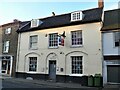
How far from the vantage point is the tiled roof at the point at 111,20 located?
20281mm

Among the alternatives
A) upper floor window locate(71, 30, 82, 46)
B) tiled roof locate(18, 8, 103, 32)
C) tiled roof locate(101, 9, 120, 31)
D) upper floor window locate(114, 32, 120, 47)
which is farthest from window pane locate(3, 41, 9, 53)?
upper floor window locate(114, 32, 120, 47)

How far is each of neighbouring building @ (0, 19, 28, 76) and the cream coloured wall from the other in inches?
49.4

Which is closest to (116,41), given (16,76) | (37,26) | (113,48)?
(113,48)

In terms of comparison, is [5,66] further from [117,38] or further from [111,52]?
[117,38]

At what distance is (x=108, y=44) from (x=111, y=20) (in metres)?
3.56

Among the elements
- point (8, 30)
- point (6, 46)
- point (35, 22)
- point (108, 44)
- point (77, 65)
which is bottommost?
point (77, 65)

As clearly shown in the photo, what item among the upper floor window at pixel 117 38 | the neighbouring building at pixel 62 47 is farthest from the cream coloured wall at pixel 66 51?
the upper floor window at pixel 117 38

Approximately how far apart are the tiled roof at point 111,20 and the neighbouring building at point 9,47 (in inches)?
502

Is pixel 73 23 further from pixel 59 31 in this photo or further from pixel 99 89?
pixel 99 89

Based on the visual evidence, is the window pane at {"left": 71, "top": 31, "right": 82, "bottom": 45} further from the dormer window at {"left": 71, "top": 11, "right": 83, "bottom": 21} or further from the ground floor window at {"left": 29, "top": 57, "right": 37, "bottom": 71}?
the ground floor window at {"left": 29, "top": 57, "right": 37, "bottom": 71}

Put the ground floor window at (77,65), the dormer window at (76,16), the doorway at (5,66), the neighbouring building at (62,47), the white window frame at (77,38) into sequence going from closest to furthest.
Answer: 1. the neighbouring building at (62,47)
2. the ground floor window at (77,65)
3. the white window frame at (77,38)
4. the dormer window at (76,16)
5. the doorway at (5,66)

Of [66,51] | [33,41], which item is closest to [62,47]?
[66,51]

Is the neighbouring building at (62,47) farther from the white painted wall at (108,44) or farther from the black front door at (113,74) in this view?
the black front door at (113,74)

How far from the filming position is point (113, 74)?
1953cm
